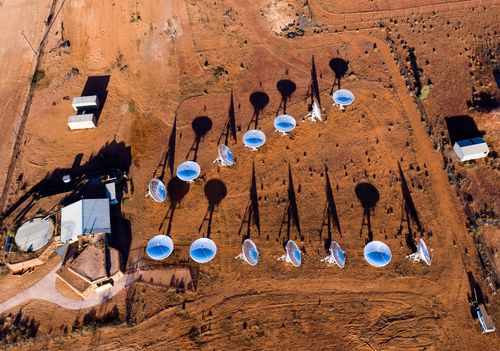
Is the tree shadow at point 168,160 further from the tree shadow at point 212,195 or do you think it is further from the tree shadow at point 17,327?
the tree shadow at point 17,327

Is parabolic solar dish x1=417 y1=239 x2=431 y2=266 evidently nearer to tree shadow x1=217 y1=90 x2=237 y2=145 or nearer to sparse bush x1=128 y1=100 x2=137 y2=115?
tree shadow x1=217 y1=90 x2=237 y2=145

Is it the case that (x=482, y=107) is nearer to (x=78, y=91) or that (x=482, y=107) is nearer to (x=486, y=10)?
(x=486, y=10)

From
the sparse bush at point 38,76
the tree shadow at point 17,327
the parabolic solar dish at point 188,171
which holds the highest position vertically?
the sparse bush at point 38,76

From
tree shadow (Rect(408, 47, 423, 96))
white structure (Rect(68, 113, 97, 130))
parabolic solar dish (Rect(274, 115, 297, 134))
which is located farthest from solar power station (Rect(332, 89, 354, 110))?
white structure (Rect(68, 113, 97, 130))

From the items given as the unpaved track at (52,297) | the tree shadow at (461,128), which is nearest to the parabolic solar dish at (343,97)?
the tree shadow at (461,128)

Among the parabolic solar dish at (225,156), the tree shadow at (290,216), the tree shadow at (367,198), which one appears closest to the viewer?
the tree shadow at (290,216)

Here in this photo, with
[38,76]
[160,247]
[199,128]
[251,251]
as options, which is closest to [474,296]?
[251,251]
